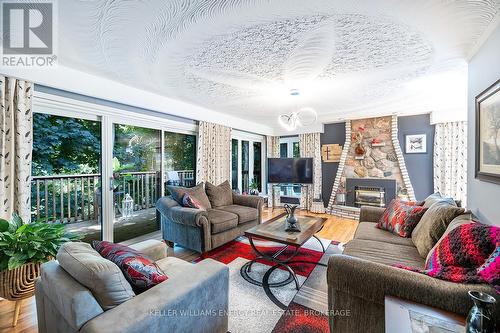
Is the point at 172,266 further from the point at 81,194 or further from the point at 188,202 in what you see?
the point at 81,194

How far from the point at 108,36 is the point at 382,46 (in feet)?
8.13

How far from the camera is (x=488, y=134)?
1.71 meters

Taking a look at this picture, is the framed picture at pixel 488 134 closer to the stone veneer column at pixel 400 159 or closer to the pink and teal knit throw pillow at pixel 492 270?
the pink and teal knit throw pillow at pixel 492 270

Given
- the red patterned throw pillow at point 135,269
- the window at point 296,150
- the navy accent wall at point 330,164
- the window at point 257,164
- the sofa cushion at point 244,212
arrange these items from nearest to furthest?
the red patterned throw pillow at point 135,269 → the sofa cushion at point 244,212 → the navy accent wall at point 330,164 → the window at point 296,150 → the window at point 257,164

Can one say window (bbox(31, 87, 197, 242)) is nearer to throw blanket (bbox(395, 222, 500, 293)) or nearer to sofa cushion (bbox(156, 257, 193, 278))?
sofa cushion (bbox(156, 257, 193, 278))

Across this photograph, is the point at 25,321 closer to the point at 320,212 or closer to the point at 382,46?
the point at 382,46

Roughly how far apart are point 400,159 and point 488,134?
306 centimetres

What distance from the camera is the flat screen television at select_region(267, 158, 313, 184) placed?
533 cm

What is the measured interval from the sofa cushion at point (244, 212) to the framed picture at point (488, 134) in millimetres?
2735

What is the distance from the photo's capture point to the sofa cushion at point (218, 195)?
12.2 feet

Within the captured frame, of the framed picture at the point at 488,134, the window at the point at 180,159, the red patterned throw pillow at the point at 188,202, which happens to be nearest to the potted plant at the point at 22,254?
the red patterned throw pillow at the point at 188,202

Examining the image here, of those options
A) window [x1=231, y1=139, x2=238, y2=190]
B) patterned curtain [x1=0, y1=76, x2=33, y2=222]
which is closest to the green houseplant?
patterned curtain [x1=0, y1=76, x2=33, y2=222]

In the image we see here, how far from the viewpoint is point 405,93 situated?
3.33 meters

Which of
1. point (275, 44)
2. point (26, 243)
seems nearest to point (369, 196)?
point (275, 44)
